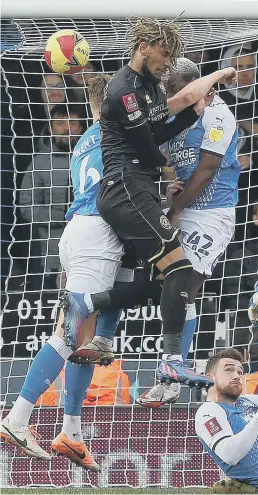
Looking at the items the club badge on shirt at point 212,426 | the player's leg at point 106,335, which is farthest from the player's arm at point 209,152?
the club badge on shirt at point 212,426

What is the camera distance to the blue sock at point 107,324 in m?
7.96

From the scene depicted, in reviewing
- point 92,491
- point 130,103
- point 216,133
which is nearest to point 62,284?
point 92,491

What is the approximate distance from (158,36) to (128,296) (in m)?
1.53

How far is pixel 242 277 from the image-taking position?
1077 centimetres

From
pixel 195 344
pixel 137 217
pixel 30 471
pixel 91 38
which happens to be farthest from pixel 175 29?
pixel 30 471

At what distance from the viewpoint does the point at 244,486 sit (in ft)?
26.1

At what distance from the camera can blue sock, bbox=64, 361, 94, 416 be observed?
8109 millimetres

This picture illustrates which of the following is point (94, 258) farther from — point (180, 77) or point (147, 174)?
point (180, 77)

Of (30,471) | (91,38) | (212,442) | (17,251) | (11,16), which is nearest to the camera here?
(212,442)

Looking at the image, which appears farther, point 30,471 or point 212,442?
point 30,471

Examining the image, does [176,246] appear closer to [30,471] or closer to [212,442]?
[212,442]

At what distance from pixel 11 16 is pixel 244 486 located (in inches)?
128

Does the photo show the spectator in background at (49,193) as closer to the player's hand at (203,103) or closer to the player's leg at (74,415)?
the player's leg at (74,415)

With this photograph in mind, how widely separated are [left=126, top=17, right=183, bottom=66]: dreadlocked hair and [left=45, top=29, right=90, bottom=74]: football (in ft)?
3.04
